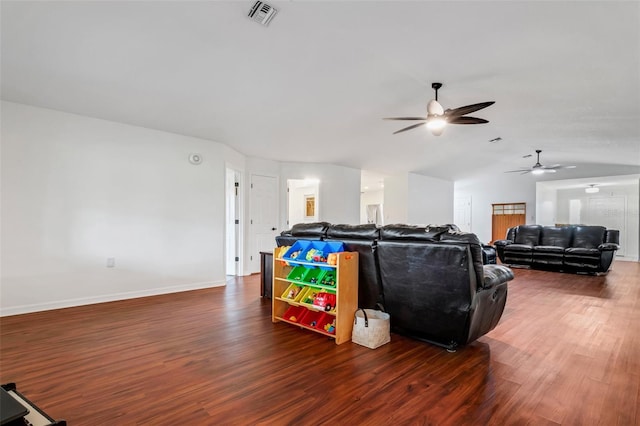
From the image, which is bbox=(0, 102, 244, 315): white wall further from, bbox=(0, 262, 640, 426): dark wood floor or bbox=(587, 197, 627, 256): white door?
bbox=(587, 197, 627, 256): white door

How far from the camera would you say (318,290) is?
121 inches

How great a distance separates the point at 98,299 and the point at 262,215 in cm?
316

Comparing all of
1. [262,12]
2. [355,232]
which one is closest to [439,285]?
[355,232]

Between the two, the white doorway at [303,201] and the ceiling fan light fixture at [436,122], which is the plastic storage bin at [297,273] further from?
the white doorway at [303,201]

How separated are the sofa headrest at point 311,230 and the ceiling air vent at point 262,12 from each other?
80.1 inches

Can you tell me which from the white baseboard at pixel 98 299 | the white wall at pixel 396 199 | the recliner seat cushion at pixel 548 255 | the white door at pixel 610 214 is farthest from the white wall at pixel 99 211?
the white door at pixel 610 214

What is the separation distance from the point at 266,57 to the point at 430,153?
5329 millimetres

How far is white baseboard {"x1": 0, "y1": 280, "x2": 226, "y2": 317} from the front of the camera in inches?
139

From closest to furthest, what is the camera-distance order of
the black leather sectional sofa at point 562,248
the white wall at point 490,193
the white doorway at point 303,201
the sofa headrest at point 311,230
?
the sofa headrest at point 311,230 < the black leather sectional sofa at point 562,248 < the white doorway at point 303,201 < the white wall at point 490,193

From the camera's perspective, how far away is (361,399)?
1868 millimetres

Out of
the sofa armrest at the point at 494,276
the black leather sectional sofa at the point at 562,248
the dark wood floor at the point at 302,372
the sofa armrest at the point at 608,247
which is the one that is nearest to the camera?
the dark wood floor at the point at 302,372

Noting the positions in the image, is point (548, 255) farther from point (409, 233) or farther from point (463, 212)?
point (409, 233)

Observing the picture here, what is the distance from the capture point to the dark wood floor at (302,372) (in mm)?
1743

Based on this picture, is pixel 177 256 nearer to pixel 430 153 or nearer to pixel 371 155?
pixel 371 155
